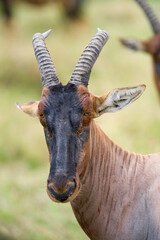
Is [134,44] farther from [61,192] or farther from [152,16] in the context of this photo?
[61,192]

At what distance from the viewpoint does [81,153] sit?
236 inches

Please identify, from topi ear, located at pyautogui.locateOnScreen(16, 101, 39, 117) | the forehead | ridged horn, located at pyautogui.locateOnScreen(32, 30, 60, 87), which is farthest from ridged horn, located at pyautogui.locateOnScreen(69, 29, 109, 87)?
topi ear, located at pyautogui.locateOnScreen(16, 101, 39, 117)

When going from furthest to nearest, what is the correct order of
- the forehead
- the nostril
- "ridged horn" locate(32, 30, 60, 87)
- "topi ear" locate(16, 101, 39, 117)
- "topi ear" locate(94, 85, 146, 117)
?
1. "topi ear" locate(16, 101, 39, 117)
2. "ridged horn" locate(32, 30, 60, 87)
3. "topi ear" locate(94, 85, 146, 117)
4. the forehead
5. the nostril

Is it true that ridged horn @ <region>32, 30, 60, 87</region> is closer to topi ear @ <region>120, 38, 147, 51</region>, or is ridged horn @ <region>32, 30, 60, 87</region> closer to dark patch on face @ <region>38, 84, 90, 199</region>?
dark patch on face @ <region>38, 84, 90, 199</region>

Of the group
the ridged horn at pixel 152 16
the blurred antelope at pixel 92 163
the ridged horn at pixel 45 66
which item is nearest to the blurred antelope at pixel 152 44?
the ridged horn at pixel 152 16

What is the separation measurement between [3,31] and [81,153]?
62.5 ft

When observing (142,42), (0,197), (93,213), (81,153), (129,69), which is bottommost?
(129,69)

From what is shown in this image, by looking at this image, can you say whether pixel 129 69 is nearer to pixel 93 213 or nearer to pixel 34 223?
pixel 34 223

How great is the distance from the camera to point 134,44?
44.6 feet

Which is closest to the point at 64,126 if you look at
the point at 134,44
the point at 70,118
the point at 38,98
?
the point at 70,118

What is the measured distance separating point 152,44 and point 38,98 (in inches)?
245

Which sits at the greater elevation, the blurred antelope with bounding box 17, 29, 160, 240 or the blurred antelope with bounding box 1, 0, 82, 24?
the blurred antelope with bounding box 17, 29, 160, 240

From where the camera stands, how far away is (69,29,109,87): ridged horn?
6.23 m

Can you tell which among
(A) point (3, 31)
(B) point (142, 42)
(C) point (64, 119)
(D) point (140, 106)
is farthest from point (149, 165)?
(A) point (3, 31)
